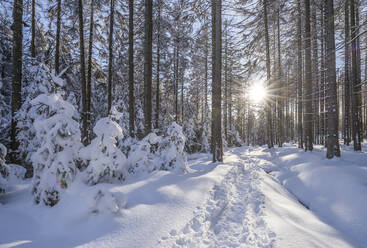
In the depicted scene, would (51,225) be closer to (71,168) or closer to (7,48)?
(71,168)

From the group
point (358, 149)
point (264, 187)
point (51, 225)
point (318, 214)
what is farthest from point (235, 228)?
point (358, 149)

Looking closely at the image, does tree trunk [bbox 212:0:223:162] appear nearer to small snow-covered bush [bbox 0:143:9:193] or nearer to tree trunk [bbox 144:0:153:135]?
tree trunk [bbox 144:0:153:135]

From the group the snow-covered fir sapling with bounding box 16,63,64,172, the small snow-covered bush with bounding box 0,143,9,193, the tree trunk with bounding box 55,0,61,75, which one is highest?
the tree trunk with bounding box 55,0,61,75

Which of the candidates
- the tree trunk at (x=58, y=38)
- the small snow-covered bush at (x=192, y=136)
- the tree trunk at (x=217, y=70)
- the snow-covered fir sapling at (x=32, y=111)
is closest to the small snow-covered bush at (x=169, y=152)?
the tree trunk at (x=217, y=70)

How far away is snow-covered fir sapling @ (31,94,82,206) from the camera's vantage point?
3.61 m

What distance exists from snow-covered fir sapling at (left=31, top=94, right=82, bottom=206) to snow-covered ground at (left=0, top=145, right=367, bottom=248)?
0.27 meters

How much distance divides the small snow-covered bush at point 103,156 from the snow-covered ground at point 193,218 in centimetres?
36

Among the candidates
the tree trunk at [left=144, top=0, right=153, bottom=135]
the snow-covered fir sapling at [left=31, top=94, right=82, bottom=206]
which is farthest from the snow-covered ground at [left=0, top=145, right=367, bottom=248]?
the tree trunk at [left=144, top=0, right=153, bottom=135]

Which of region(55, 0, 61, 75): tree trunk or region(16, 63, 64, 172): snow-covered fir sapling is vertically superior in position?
region(55, 0, 61, 75): tree trunk

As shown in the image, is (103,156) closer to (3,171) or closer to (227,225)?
(3,171)

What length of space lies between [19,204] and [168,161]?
4210 millimetres

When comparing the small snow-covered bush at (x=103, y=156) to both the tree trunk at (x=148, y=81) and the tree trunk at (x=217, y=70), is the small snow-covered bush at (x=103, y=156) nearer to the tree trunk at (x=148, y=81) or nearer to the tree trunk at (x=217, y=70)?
the tree trunk at (x=148, y=81)

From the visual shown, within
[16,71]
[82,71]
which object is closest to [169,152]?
[16,71]

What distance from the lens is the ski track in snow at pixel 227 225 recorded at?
278 centimetres
